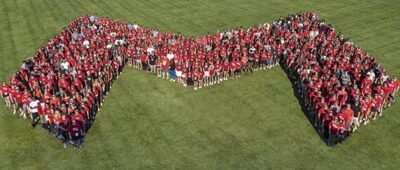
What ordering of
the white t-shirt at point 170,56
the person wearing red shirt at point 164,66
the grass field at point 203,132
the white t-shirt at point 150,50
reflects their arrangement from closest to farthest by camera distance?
the grass field at point 203,132, the person wearing red shirt at point 164,66, the white t-shirt at point 170,56, the white t-shirt at point 150,50

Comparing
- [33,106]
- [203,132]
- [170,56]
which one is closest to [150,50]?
[170,56]

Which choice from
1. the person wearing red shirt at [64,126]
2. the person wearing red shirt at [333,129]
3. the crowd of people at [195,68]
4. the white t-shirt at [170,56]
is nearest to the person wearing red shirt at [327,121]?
the crowd of people at [195,68]

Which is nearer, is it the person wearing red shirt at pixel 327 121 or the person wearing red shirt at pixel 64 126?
the person wearing red shirt at pixel 64 126

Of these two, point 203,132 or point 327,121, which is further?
point 203,132

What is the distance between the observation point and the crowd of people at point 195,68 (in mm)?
23547

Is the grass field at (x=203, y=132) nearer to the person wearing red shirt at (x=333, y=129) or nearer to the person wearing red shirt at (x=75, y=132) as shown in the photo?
the person wearing red shirt at (x=75, y=132)

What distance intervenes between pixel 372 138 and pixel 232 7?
1018 inches

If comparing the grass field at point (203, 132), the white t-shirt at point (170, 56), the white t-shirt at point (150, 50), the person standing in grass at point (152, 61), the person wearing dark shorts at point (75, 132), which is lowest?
the grass field at point (203, 132)

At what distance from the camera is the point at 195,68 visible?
2827cm

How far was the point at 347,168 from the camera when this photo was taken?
21156 mm

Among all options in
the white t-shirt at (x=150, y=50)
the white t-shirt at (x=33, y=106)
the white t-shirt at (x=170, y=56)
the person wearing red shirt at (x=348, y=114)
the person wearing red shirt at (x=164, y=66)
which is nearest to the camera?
the person wearing red shirt at (x=348, y=114)

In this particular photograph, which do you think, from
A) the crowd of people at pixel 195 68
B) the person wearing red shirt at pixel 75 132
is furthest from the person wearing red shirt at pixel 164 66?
the person wearing red shirt at pixel 75 132

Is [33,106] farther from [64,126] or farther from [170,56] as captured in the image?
[170,56]

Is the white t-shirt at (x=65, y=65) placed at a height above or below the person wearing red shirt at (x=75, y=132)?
above
